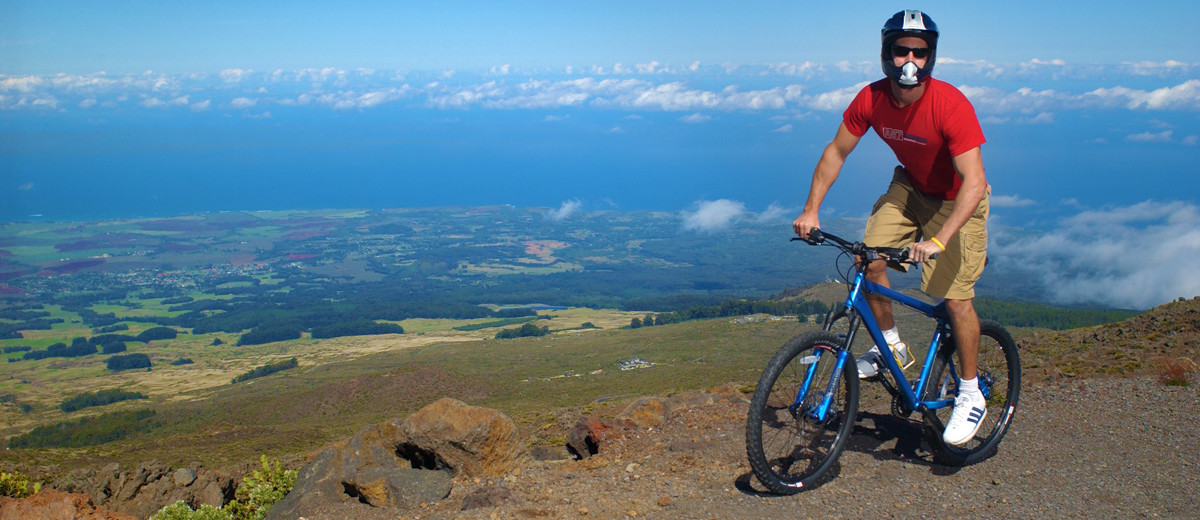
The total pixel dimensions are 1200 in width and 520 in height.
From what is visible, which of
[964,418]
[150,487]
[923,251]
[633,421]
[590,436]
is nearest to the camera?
[923,251]

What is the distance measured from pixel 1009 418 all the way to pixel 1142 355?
5.03 m

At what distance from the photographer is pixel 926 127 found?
219 inches

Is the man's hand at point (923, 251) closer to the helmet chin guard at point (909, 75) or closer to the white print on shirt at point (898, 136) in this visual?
the white print on shirt at point (898, 136)

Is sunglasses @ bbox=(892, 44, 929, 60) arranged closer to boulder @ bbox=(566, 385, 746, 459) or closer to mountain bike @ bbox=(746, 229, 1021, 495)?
mountain bike @ bbox=(746, 229, 1021, 495)

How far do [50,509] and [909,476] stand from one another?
730cm

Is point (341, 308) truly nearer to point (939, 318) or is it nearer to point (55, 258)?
point (55, 258)

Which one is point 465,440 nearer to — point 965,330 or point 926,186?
point 965,330

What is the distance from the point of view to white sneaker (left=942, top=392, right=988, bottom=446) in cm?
633

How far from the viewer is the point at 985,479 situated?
6332 mm

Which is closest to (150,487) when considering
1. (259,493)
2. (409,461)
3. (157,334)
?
(259,493)

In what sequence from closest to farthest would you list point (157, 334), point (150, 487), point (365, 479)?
point (365, 479), point (150, 487), point (157, 334)

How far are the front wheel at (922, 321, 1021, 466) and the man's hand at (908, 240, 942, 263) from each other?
164 cm

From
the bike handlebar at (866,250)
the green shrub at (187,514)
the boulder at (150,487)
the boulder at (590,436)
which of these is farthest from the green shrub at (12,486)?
the bike handlebar at (866,250)

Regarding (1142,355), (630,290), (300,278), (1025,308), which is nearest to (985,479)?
(1142,355)
